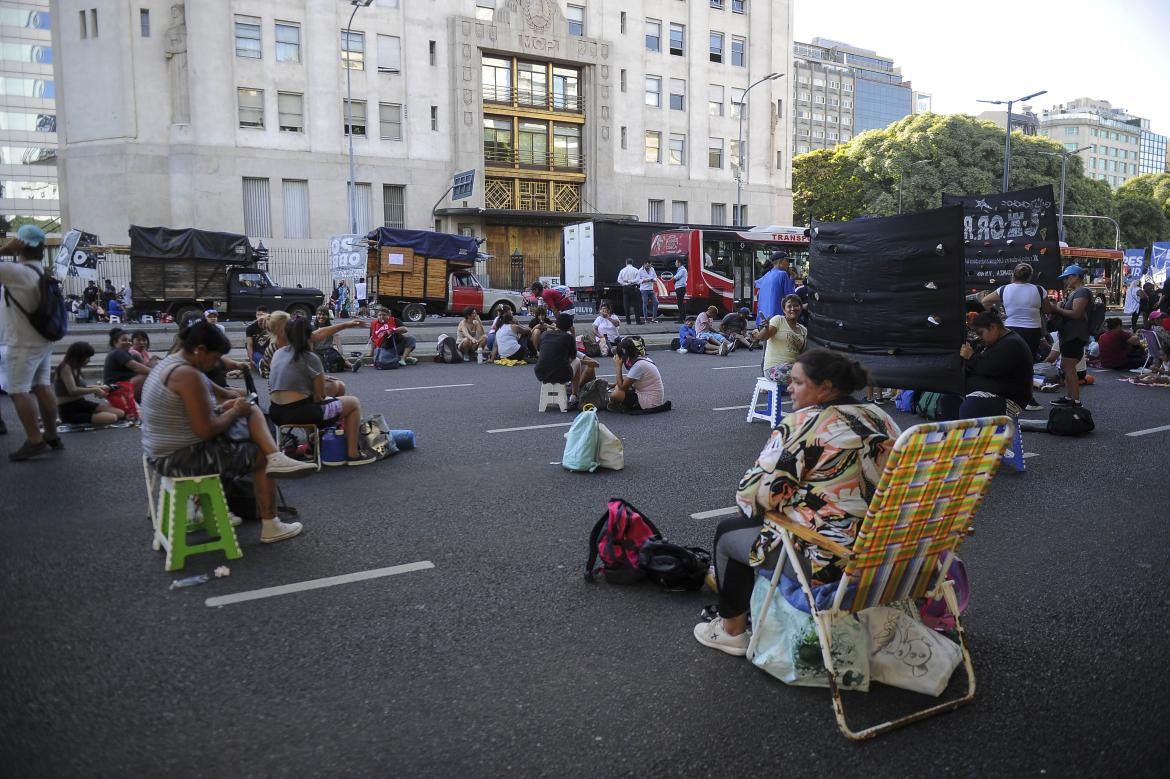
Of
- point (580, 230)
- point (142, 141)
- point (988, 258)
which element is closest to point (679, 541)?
point (988, 258)

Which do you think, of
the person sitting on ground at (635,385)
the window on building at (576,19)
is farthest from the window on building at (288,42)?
the person sitting on ground at (635,385)

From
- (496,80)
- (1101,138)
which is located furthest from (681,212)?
(1101,138)

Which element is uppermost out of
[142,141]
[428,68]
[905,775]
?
[428,68]

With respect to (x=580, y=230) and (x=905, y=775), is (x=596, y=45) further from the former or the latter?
(x=905, y=775)

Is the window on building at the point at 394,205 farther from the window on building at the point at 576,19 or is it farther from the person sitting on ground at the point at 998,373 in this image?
the person sitting on ground at the point at 998,373

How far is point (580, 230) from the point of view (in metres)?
29.9

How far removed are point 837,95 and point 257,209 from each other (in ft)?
403

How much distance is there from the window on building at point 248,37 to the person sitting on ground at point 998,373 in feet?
116

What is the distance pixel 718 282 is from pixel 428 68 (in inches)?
760

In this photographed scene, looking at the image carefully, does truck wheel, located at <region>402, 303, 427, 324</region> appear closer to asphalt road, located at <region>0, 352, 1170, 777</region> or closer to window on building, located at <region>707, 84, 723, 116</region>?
asphalt road, located at <region>0, 352, 1170, 777</region>

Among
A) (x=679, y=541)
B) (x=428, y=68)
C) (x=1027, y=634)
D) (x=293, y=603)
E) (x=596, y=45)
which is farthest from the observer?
(x=596, y=45)

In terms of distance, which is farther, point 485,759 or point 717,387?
point 717,387

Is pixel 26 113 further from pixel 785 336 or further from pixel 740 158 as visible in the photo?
pixel 785 336

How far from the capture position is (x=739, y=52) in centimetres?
4838
